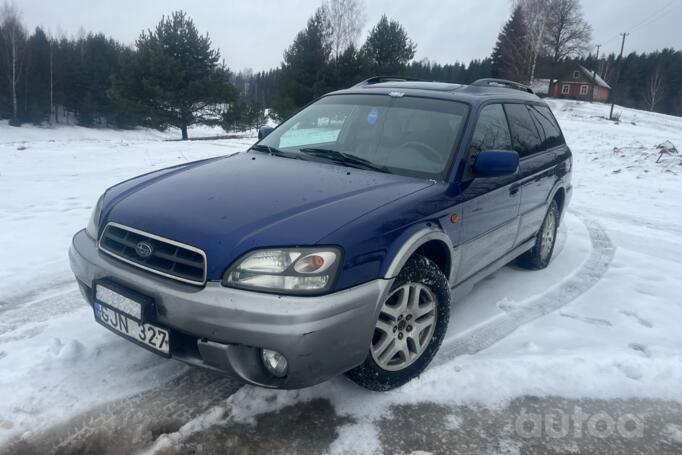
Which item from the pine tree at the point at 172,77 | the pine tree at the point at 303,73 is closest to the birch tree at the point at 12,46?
the pine tree at the point at 172,77

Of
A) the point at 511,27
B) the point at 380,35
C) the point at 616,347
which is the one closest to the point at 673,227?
the point at 616,347

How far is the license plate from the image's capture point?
7.30ft

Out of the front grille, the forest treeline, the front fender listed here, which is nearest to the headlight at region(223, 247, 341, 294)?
the front grille

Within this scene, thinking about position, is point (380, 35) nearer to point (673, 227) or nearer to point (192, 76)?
point (192, 76)

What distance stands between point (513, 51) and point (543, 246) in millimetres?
45185

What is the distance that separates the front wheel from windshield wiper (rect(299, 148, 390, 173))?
0.74 meters

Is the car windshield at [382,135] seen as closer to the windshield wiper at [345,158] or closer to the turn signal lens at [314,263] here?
the windshield wiper at [345,158]

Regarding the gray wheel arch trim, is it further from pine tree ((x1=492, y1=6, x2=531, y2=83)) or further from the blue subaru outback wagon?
pine tree ((x1=492, y1=6, x2=531, y2=83))

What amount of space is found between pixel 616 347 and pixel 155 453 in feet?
9.58

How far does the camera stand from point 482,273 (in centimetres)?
352

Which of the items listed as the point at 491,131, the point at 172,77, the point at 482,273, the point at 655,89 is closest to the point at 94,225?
the point at 482,273

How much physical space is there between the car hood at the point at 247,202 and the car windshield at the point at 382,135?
0.19m

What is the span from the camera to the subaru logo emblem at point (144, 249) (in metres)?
2.26

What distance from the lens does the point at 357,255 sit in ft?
7.13
